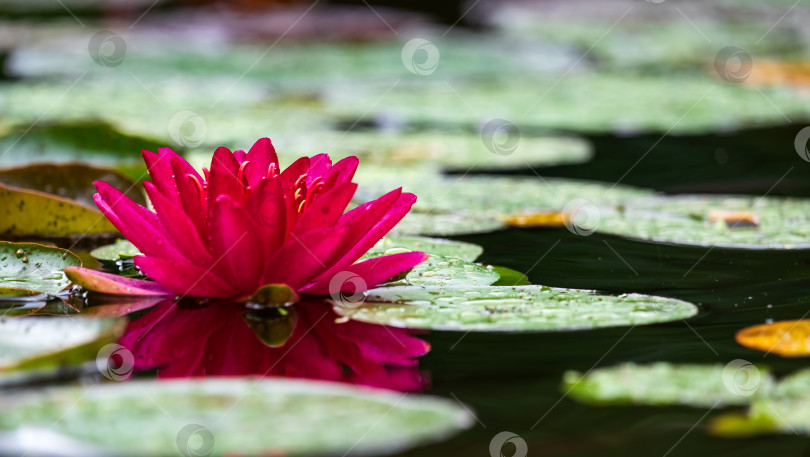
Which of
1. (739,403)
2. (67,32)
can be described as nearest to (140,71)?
(67,32)

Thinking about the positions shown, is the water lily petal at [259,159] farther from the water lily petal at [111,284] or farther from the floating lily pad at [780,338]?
the floating lily pad at [780,338]

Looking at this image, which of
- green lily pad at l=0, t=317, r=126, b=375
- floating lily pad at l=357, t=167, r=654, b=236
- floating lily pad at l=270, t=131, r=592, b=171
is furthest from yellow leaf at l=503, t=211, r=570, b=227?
green lily pad at l=0, t=317, r=126, b=375

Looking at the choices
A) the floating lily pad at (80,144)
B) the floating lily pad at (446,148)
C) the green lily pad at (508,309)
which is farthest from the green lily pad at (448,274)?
the floating lily pad at (446,148)

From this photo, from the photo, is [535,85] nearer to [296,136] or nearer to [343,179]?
[296,136]

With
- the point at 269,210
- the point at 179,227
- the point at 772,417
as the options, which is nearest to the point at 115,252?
the point at 179,227

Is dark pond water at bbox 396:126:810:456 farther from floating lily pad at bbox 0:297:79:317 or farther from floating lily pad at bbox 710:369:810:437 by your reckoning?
floating lily pad at bbox 0:297:79:317

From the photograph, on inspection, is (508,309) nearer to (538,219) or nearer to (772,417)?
(772,417)
